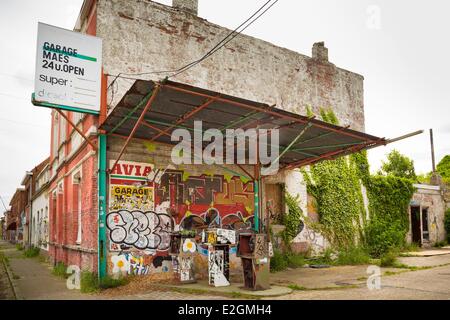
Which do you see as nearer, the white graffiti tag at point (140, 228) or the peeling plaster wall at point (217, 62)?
the white graffiti tag at point (140, 228)

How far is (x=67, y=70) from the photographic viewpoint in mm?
10781

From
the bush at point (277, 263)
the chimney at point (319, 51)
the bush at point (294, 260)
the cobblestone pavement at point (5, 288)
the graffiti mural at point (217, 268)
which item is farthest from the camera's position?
the chimney at point (319, 51)

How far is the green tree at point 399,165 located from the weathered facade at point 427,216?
1818 cm

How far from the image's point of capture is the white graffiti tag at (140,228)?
1122 cm

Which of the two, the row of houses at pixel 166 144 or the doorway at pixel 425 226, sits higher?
the row of houses at pixel 166 144

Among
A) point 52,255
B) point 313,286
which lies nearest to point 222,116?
point 313,286

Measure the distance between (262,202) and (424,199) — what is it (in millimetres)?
11182

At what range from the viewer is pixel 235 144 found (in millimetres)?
12797

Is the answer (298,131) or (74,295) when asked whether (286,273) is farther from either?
(74,295)

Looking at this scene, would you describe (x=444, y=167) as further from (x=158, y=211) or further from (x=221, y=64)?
(x=158, y=211)

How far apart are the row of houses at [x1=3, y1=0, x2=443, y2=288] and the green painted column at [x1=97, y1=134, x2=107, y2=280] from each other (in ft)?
0.09

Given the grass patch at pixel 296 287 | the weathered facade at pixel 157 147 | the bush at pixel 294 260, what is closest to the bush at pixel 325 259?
the bush at pixel 294 260

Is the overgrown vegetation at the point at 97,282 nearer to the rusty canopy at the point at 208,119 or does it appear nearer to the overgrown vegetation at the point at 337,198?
the rusty canopy at the point at 208,119

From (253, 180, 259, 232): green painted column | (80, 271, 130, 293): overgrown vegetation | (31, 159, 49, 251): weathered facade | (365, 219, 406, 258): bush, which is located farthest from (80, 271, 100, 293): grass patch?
(365, 219, 406, 258): bush
